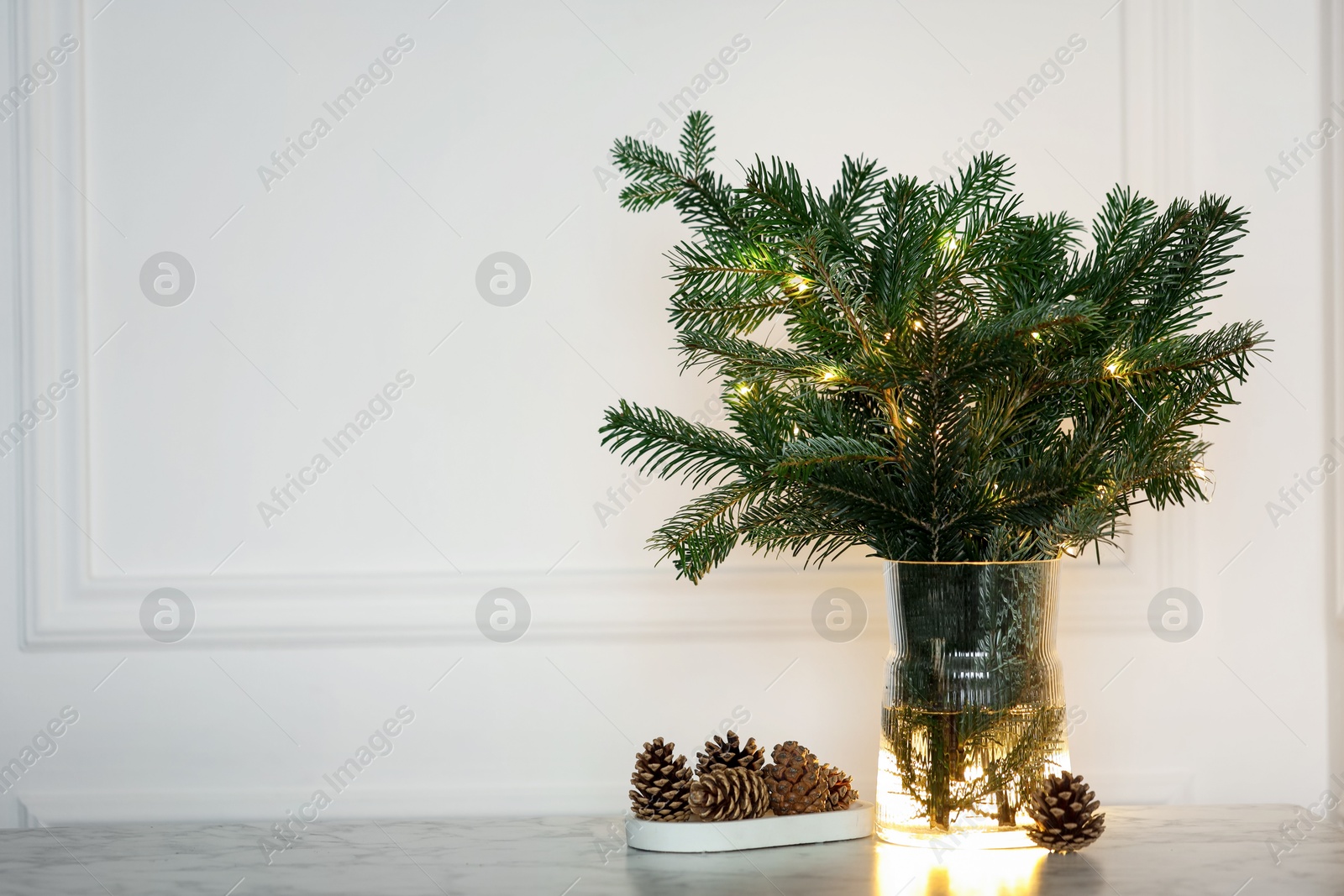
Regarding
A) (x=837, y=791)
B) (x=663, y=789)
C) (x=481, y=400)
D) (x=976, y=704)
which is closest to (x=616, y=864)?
(x=663, y=789)

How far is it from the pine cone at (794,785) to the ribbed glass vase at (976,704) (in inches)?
3.4

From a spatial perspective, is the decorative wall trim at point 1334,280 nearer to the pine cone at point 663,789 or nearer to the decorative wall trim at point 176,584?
the decorative wall trim at point 176,584

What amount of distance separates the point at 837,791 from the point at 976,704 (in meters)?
0.18

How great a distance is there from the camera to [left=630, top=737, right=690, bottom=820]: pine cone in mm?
936

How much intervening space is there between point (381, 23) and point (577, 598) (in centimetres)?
69

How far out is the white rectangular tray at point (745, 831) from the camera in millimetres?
918

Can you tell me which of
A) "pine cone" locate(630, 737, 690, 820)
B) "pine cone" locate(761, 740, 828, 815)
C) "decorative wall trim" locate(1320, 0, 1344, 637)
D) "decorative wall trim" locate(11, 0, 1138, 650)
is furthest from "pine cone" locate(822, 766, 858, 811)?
"decorative wall trim" locate(1320, 0, 1344, 637)

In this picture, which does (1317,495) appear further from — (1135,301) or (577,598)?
(577,598)

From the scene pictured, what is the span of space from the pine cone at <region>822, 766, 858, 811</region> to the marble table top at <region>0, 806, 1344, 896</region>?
4 cm

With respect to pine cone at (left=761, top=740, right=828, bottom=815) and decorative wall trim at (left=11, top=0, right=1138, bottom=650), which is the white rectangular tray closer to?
pine cone at (left=761, top=740, right=828, bottom=815)

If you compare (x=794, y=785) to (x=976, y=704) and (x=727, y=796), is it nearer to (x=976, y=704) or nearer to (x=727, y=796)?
(x=727, y=796)

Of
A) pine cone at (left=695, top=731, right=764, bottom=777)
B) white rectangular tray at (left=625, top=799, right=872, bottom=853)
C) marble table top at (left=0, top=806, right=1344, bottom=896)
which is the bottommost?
marble table top at (left=0, top=806, right=1344, bottom=896)

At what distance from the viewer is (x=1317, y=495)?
122 centimetres

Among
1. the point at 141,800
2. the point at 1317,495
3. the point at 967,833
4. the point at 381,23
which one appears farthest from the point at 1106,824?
the point at 381,23
